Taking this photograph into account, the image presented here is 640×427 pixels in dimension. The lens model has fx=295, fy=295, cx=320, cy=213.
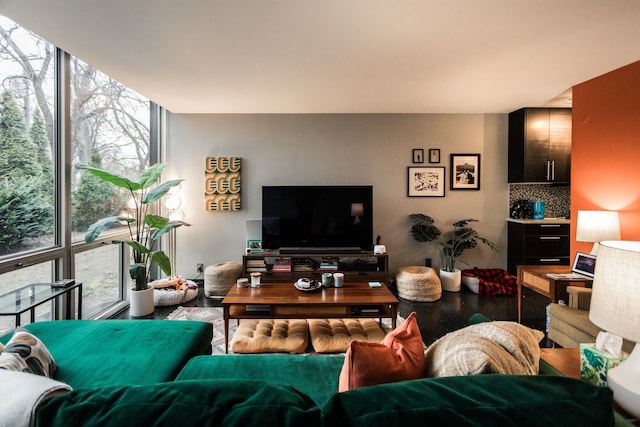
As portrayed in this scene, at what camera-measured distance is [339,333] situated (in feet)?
7.77

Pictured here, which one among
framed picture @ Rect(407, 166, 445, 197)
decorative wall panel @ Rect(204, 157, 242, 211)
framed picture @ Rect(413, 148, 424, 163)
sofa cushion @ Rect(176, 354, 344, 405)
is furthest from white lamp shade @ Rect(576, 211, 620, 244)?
decorative wall panel @ Rect(204, 157, 242, 211)

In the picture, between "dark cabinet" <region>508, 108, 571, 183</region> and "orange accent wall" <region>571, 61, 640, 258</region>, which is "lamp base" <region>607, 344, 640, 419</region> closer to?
"orange accent wall" <region>571, 61, 640, 258</region>

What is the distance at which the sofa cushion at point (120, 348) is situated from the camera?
1360mm

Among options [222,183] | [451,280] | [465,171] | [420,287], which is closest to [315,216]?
[222,183]

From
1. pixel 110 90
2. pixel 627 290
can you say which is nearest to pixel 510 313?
pixel 627 290

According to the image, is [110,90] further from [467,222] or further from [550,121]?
[550,121]

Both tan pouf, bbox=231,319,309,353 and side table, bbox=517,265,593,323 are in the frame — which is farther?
side table, bbox=517,265,593,323

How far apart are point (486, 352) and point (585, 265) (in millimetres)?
2496

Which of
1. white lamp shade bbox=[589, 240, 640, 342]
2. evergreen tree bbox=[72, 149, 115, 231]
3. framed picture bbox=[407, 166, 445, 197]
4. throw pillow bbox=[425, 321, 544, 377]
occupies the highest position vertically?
framed picture bbox=[407, 166, 445, 197]

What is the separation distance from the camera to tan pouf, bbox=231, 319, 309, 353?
220 centimetres

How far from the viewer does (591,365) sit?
1.07 meters

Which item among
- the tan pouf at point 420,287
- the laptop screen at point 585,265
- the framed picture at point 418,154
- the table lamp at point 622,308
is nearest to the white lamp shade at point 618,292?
the table lamp at point 622,308

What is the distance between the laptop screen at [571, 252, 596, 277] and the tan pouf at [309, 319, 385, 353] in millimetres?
1828

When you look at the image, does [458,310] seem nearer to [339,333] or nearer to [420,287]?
[420,287]
